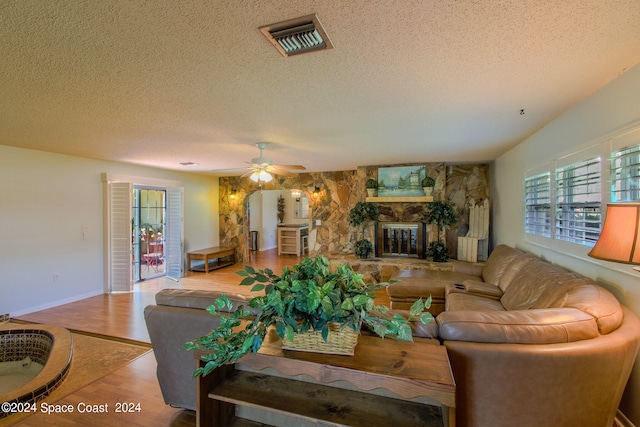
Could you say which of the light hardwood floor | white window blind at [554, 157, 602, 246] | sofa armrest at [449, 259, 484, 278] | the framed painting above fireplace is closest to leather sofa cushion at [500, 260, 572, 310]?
white window blind at [554, 157, 602, 246]

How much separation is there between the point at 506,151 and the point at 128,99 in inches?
196

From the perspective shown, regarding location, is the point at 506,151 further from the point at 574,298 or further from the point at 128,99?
the point at 128,99

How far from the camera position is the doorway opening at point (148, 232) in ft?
19.6

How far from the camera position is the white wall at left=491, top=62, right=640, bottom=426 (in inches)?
71.7

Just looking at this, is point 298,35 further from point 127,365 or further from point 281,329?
point 127,365

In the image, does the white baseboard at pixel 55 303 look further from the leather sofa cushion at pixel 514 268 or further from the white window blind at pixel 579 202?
the white window blind at pixel 579 202

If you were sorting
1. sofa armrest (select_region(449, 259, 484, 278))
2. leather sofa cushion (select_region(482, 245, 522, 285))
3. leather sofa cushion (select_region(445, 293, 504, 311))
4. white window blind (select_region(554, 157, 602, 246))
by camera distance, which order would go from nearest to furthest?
white window blind (select_region(554, 157, 602, 246))
leather sofa cushion (select_region(445, 293, 504, 311))
leather sofa cushion (select_region(482, 245, 522, 285))
sofa armrest (select_region(449, 259, 484, 278))

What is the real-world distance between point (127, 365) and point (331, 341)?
258 cm

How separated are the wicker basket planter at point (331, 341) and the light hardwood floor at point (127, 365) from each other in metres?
1.43

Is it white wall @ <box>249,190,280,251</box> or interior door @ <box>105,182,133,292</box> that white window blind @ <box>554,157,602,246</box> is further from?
→ white wall @ <box>249,190,280,251</box>

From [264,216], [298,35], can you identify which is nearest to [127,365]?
[298,35]

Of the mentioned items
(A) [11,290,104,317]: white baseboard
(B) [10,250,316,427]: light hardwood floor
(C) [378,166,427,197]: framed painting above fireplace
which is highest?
(C) [378,166,427,197]: framed painting above fireplace

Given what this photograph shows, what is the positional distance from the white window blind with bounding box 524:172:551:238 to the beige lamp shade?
1.85 meters

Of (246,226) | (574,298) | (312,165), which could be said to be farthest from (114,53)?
(246,226)
